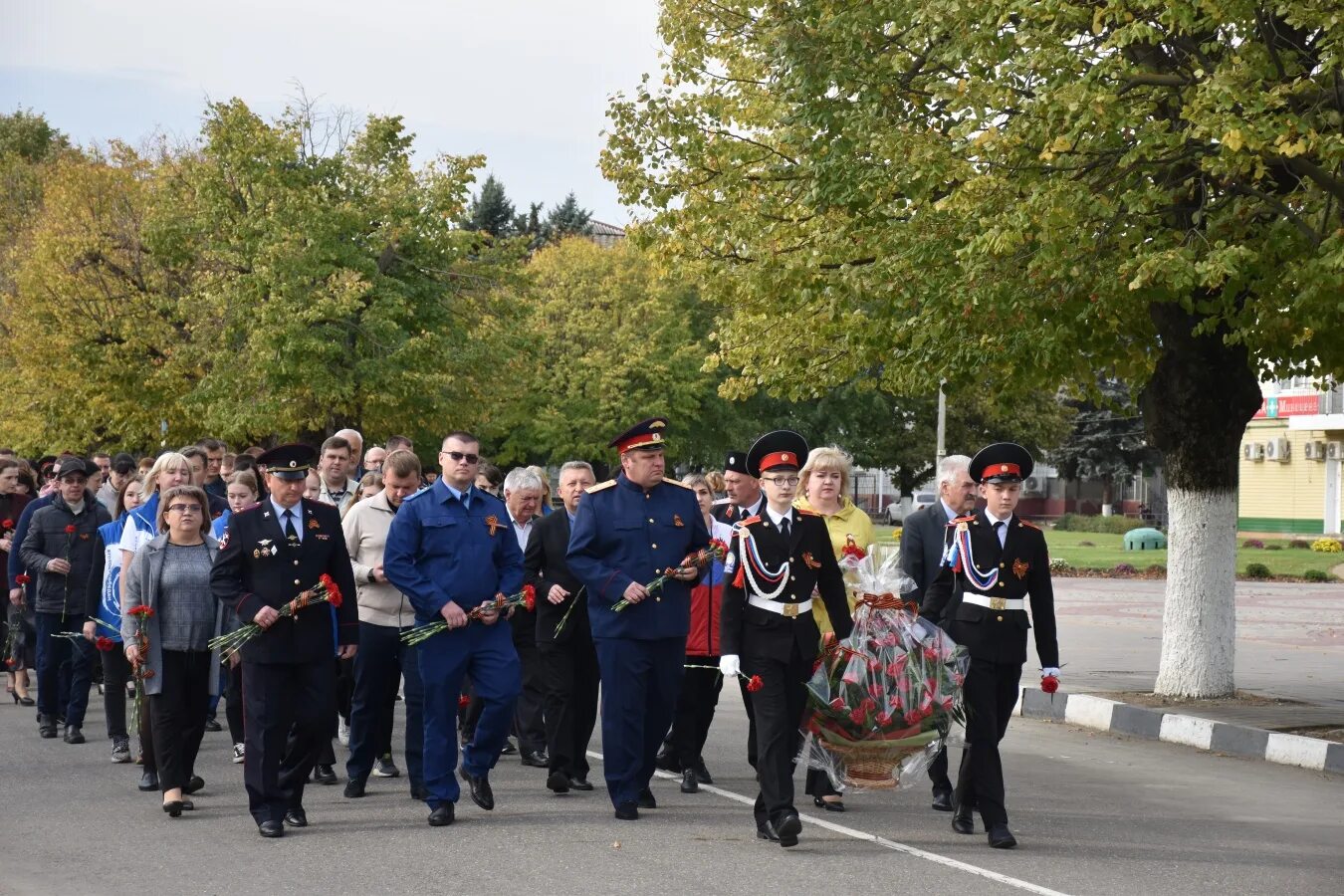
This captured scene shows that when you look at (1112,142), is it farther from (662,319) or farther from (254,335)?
(662,319)

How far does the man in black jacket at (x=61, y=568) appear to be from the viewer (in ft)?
42.8

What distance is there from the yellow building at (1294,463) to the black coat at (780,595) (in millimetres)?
52995

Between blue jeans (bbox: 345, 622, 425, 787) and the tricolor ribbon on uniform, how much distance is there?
317 centimetres

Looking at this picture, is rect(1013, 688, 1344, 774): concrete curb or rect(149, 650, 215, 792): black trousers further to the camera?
rect(1013, 688, 1344, 774): concrete curb

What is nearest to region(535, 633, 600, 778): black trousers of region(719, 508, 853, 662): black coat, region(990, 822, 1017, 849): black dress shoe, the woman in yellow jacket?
the woman in yellow jacket

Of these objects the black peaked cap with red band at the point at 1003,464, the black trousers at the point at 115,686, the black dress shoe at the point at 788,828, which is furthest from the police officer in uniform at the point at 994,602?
the black trousers at the point at 115,686

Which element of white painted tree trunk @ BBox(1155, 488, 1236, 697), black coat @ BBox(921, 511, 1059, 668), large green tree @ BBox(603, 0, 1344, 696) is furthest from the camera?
white painted tree trunk @ BBox(1155, 488, 1236, 697)

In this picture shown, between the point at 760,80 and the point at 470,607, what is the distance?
981cm

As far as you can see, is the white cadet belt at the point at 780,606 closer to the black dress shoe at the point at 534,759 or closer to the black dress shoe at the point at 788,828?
the black dress shoe at the point at 788,828

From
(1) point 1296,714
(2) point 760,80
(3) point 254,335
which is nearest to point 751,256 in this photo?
(2) point 760,80

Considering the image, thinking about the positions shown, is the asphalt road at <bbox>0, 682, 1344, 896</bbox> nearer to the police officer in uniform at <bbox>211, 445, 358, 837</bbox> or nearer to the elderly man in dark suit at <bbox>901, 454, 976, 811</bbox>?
the police officer in uniform at <bbox>211, 445, 358, 837</bbox>

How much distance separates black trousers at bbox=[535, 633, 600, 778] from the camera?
33.1ft

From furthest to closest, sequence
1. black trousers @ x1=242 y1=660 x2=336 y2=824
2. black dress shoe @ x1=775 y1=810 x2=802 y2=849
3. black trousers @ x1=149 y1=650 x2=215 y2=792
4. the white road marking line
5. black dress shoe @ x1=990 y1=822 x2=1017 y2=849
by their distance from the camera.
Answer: black trousers @ x1=149 y1=650 x2=215 y2=792
black trousers @ x1=242 y1=660 x2=336 y2=824
black dress shoe @ x1=990 y1=822 x2=1017 y2=849
black dress shoe @ x1=775 y1=810 x2=802 y2=849
the white road marking line

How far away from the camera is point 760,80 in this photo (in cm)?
1758
